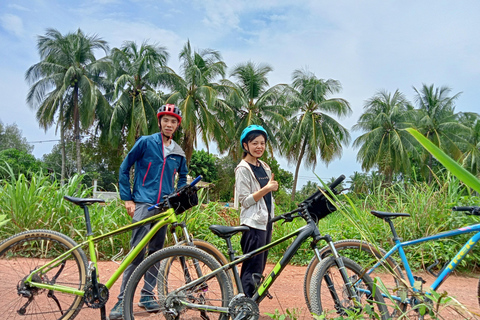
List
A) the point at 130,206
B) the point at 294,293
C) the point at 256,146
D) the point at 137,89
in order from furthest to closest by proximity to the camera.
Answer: the point at 137,89
the point at 294,293
the point at 130,206
the point at 256,146

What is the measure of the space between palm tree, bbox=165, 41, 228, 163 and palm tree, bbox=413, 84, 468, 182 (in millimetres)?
20386

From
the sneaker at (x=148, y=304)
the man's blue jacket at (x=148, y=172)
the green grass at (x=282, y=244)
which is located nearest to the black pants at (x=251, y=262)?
the sneaker at (x=148, y=304)

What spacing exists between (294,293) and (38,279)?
8.31 ft

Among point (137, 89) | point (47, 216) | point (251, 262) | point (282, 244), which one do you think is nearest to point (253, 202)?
point (251, 262)

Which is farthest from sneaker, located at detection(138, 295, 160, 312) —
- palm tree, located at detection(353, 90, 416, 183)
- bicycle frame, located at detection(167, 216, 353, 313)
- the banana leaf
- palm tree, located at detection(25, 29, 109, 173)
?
palm tree, located at detection(353, 90, 416, 183)

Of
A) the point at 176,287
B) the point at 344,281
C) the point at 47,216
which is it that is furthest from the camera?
the point at 47,216

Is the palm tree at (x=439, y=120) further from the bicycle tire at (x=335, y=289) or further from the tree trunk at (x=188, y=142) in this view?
the bicycle tire at (x=335, y=289)

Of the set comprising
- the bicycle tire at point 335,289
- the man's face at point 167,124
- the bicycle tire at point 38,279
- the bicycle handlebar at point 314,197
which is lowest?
the bicycle tire at point 335,289

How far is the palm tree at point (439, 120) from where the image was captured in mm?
33781

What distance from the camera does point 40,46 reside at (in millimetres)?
28422

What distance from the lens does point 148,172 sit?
3.30 metres

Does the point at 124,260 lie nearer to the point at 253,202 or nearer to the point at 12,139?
the point at 253,202

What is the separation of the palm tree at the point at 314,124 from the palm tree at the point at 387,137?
449 centimetres

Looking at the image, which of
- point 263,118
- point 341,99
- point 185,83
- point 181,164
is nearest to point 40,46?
point 185,83
